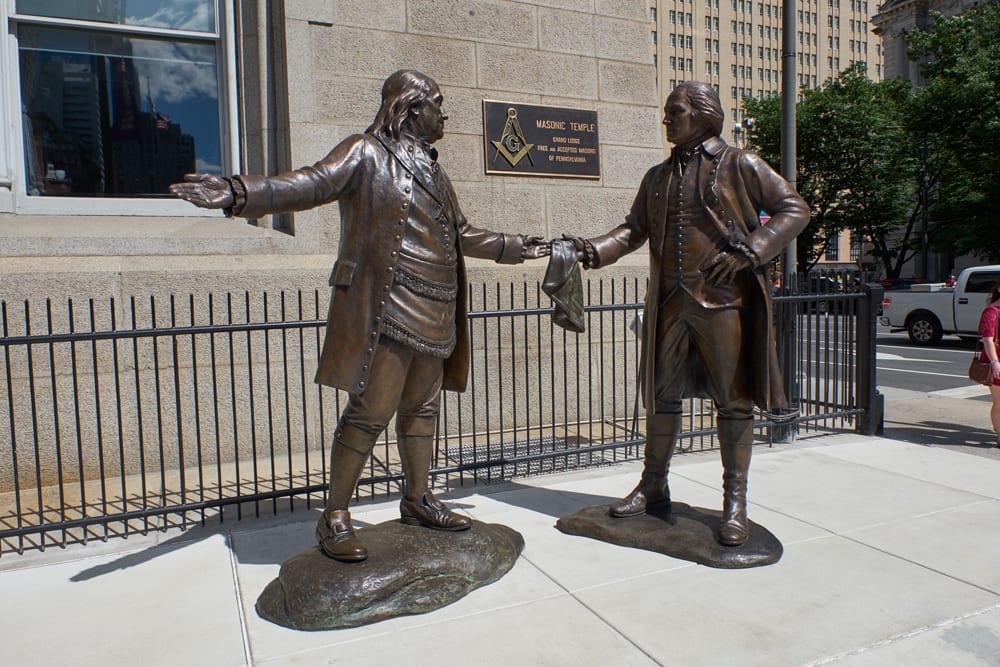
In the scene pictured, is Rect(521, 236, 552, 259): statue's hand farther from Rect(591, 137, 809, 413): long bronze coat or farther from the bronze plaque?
the bronze plaque

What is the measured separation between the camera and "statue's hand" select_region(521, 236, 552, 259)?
3.79 meters

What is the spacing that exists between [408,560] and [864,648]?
1.94m

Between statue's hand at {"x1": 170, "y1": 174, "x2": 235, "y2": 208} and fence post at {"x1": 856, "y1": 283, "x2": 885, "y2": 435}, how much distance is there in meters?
6.11

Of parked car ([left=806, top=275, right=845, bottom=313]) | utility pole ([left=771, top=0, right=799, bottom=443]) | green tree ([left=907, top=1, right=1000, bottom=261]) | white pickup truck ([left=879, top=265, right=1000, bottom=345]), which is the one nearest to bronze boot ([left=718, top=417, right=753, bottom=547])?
utility pole ([left=771, top=0, right=799, bottom=443])

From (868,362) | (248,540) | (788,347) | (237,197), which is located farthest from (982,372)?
(237,197)

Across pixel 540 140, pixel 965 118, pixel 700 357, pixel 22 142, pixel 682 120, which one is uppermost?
pixel 965 118

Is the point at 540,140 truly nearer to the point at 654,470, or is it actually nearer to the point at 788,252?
the point at 788,252

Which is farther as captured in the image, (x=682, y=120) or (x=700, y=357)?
(x=700, y=357)

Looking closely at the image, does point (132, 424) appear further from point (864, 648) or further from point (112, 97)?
point (864, 648)

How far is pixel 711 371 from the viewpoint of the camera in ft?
12.7

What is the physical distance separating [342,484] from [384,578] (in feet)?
1.53

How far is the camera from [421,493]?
3787 millimetres

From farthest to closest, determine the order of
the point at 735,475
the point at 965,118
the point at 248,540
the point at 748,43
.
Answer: the point at 748,43 → the point at 965,118 → the point at 248,540 → the point at 735,475

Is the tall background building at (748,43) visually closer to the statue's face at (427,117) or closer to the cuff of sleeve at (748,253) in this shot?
the cuff of sleeve at (748,253)
